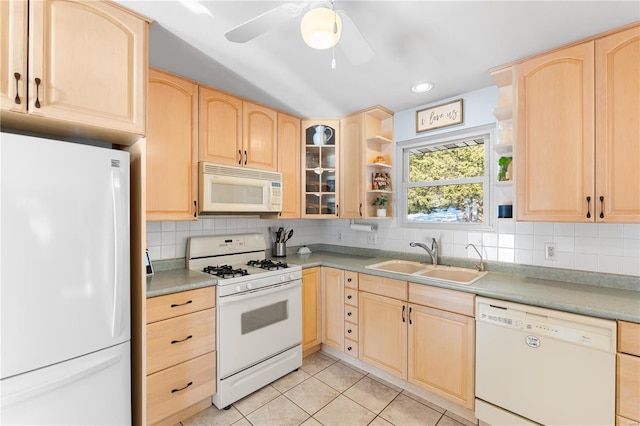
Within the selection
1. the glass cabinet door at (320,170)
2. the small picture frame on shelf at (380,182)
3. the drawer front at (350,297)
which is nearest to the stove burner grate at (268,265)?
the drawer front at (350,297)

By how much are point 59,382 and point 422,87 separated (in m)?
2.81

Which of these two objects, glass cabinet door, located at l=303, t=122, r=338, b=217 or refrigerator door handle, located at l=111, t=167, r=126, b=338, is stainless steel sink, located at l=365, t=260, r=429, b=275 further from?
refrigerator door handle, located at l=111, t=167, r=126, b=338

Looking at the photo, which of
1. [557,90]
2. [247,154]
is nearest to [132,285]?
[247,154]

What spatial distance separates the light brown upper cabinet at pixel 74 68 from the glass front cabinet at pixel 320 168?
5.60 feet

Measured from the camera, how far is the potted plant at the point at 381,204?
2.83m

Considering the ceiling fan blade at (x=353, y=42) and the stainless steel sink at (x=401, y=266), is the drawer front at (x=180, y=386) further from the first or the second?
the ceiling fan blade at (x=353, y=42)

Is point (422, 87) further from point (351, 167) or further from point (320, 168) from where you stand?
point (320, 168)

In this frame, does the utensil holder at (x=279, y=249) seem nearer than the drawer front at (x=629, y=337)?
No

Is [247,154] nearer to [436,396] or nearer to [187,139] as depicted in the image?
[187,139]

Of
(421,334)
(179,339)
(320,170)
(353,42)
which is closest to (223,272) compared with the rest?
(179,339)

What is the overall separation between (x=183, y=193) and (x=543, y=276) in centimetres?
269

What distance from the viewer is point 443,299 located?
6.38ft

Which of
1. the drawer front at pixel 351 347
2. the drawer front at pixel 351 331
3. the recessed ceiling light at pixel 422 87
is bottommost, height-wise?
the drawer front at pixel 351 347

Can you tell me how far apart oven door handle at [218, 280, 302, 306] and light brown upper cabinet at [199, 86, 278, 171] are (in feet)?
3.49
